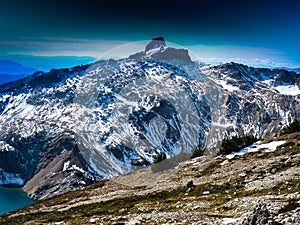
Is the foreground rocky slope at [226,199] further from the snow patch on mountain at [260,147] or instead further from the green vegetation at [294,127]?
the green vegetation at [294,127]

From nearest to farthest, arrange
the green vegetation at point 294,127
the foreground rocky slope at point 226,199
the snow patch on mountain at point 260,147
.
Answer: the foreground rocky slope at point 226,199 < the snow patch on mountain at point 260,147 < the green vegetation at point 294,127

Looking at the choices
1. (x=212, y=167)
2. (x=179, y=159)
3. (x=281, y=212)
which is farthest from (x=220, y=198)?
(x=179, y=159)

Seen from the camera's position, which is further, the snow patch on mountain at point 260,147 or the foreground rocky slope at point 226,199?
the snow patch on mountain at point 260,147

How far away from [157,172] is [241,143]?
2541 centimetres

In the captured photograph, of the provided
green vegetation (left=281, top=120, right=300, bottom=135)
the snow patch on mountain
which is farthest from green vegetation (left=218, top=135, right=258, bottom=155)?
green vegetation (left=281, top=120, right=300, bottom=135)

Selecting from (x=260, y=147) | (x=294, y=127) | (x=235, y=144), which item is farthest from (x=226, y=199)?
(x=294, y=127)

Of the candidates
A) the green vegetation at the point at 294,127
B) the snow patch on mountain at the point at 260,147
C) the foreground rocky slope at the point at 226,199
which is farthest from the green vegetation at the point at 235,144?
the green vegetation at the point at 294,127

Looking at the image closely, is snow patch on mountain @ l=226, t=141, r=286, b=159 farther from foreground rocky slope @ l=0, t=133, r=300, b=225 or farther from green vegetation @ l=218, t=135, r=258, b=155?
green vegetation @ l=218, t=135, r=258, b=155

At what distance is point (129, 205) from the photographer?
47.6 m

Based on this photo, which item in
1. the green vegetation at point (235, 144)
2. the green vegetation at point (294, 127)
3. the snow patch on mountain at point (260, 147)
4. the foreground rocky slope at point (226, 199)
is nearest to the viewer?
the foreground rocky slope at point (226, 199)

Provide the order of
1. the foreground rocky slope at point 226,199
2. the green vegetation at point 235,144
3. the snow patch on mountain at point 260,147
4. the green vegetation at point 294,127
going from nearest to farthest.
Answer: the foreground rocky slope at point 226,199 < the snow patch on mountain at point 260,147 < the green vegetation at point 235,144 < the green vegetation at point 294,127

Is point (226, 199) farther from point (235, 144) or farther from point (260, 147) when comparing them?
point (235, 144)

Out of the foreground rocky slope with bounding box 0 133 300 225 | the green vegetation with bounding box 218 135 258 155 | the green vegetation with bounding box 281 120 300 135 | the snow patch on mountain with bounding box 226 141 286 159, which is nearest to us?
the foreground rocky slope with bounding box 0 133 300 225

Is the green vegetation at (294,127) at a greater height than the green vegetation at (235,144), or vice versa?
the green vegetation at (294,127)
